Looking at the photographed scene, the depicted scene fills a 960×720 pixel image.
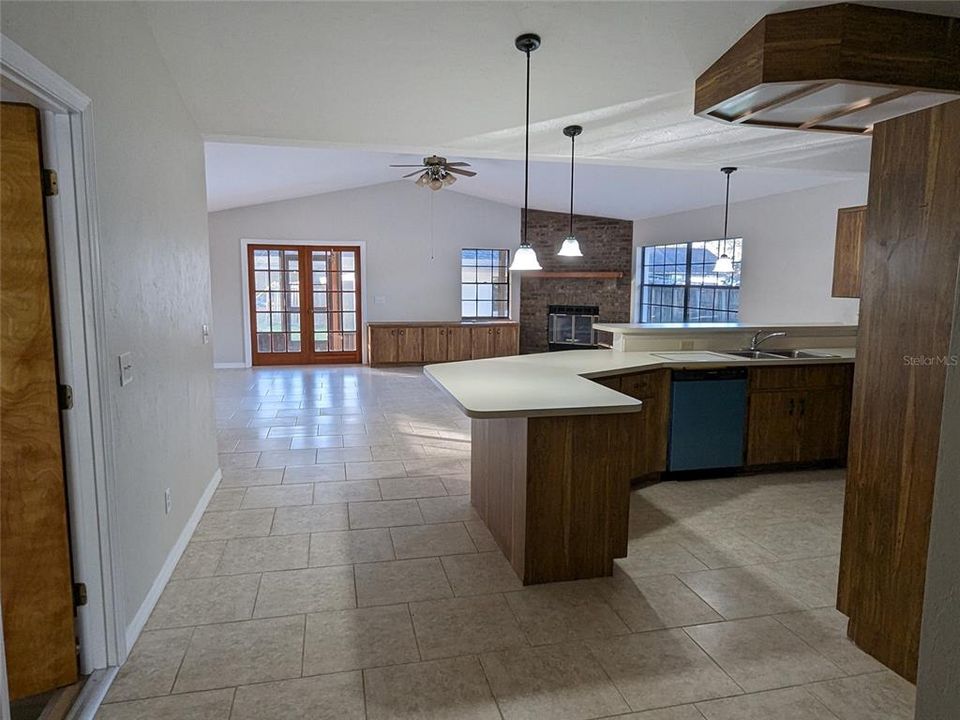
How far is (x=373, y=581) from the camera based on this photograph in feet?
9.32

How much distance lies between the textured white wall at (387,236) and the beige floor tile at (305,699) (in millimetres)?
8281

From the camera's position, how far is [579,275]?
10609 millimetres

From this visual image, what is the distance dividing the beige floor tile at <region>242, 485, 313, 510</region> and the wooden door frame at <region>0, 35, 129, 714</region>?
1559mm

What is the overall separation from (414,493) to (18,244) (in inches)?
103

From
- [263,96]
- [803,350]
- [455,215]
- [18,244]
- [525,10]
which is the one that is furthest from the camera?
[455,215]

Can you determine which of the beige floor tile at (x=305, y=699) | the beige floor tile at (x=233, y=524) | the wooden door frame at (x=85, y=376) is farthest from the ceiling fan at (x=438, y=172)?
the beige floor tile at (x=305, y=699)

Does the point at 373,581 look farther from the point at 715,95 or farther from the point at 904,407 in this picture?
the point at 715,95

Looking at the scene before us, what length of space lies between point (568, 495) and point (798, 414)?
2.48 meters

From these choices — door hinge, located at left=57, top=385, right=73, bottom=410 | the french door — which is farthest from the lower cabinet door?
the french door

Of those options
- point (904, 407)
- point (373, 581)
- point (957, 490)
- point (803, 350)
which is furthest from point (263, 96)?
point (803, 350)

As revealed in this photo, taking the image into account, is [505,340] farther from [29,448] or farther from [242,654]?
[29,448]

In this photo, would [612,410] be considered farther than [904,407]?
Yes

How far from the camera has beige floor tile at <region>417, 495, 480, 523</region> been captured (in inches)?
141

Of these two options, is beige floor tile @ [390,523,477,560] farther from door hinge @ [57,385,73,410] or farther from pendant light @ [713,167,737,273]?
pendant light @ [713,167,737,273]
